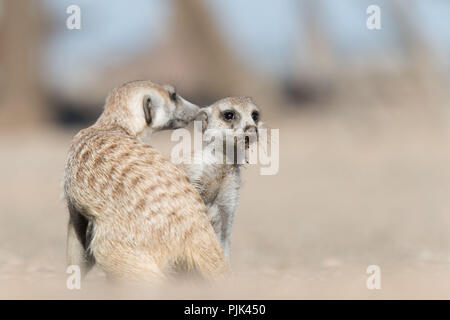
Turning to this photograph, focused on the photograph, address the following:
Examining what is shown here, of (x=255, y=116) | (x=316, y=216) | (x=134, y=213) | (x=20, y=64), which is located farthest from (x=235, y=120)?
(x=20, y=64)

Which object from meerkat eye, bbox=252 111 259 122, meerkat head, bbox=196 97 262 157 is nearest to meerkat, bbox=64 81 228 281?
meerkat head, bbox=196 97 262 157

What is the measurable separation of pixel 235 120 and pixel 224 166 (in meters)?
0.31

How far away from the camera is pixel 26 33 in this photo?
77.3 ft

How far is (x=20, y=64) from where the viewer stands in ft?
76.6

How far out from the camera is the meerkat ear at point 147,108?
526 centimetres

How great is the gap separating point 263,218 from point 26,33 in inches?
591

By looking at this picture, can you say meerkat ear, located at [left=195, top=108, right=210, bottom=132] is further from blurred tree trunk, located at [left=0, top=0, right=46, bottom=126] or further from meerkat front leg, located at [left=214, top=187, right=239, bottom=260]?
blurred tree trunk, located at [left=0, top=0, right=46, bottom=126]

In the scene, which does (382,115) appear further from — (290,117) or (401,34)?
(290,117)

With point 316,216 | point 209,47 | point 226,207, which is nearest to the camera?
point 226,207

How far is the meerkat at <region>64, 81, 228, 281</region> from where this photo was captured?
4266 millimetres

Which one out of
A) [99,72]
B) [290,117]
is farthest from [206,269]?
[99,72]

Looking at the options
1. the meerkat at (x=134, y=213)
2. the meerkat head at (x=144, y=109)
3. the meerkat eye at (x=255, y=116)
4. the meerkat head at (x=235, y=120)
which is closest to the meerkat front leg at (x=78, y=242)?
the meerkat at (x=134, y=213)

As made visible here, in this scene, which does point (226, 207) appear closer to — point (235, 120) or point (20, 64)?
point (235, 120)

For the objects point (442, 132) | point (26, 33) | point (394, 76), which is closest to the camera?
point (442, 132)
